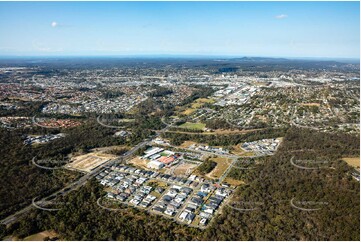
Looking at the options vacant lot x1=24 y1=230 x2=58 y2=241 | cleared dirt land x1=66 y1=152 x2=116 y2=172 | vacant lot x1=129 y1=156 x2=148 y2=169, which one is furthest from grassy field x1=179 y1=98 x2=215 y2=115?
vacant lot x1=24 y1=230 x2=58 y2=241

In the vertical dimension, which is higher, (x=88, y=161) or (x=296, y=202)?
(x=296, y=202)

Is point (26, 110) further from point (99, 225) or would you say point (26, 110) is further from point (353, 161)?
point (353, 161)

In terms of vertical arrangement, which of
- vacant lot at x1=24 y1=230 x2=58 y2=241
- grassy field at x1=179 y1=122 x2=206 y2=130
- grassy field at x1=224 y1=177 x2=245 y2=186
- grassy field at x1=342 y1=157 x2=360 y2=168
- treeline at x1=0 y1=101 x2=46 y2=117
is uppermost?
grassy field at x1=342 y1=157 x2=360 y2=168

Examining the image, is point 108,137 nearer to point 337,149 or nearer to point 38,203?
point 38,203

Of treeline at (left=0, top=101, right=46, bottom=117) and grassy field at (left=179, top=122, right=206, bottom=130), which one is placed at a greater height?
treeline at (left=0, top=101, right=46, bottom=117)

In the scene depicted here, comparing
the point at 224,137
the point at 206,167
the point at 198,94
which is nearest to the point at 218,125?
the point at 224,137

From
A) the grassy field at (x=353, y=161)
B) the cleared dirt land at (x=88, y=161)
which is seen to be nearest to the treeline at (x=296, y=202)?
the grassy field at (x=353, y=161)

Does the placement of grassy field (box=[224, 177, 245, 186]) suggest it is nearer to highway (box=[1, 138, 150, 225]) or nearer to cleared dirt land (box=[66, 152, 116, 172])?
highway (box=[1, 138, 150, 225])
